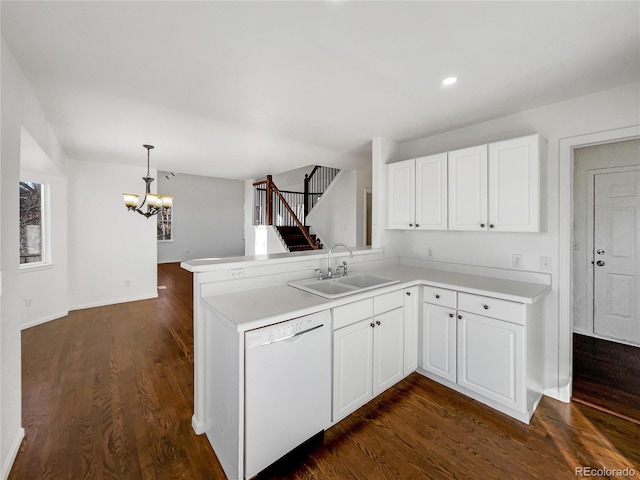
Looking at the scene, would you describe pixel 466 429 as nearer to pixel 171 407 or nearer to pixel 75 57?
pixel 171 407

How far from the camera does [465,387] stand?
93.7 inches

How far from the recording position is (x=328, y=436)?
6.37ft

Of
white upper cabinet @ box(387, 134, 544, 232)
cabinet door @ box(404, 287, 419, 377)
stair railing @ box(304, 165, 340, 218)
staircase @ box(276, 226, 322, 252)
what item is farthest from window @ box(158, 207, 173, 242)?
cabinet door @ box(404, 287, 419, 377)

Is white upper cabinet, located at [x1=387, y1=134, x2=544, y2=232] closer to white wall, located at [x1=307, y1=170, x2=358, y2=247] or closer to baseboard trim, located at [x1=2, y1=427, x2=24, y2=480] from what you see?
white wall, located at [x1=307, y1=170, x2=358, y2=247]

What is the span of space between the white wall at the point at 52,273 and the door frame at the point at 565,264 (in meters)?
6.12

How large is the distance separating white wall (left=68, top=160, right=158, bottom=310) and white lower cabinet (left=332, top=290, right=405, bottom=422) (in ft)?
15.5

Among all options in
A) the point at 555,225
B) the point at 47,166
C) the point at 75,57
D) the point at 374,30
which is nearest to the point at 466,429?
the point at 555,225

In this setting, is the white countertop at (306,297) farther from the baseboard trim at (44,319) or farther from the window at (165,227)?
the window at (165,227)

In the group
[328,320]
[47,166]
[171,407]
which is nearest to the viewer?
[328,320]

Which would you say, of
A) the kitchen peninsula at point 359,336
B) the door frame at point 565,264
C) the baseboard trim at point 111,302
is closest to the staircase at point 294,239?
the baseboard trim at point 111,302

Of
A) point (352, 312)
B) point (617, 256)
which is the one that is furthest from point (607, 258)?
point (352, 312)

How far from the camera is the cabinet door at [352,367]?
6.52 ft

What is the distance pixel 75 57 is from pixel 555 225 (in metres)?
3.69

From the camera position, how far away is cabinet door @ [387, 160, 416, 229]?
308 centimetres
